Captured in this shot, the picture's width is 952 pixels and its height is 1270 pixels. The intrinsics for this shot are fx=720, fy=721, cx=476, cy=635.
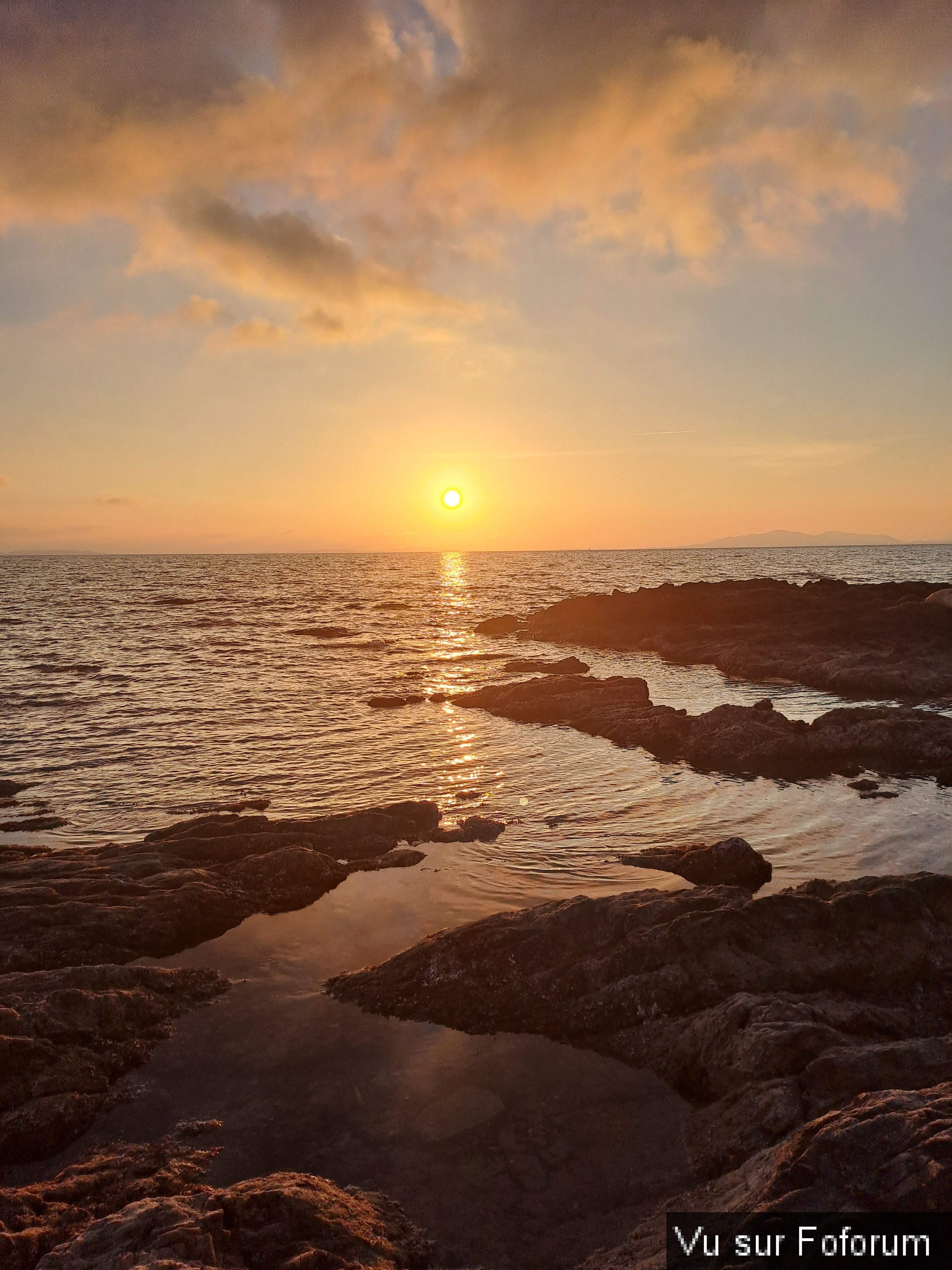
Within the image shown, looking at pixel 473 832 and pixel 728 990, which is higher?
pixel 728 990

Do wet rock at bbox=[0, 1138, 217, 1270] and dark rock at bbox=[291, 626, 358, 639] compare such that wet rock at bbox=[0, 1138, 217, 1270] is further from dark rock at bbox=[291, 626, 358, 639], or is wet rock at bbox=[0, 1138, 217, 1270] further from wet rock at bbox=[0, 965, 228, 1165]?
dark rock at bbox=[291, 626, 358, 639]

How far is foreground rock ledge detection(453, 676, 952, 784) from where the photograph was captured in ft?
67.5

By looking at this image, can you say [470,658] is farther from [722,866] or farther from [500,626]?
[722,866]

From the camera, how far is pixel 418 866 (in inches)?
569

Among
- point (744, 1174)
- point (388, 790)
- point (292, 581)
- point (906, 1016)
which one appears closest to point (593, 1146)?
point (744, 1174)

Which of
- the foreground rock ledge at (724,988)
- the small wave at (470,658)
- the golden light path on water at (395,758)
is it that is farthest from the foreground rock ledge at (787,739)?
the small wave at (470,658)

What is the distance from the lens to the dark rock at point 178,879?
1073cm

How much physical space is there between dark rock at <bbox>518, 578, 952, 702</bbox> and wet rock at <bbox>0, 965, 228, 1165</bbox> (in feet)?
98.2

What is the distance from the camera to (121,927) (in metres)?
11.1

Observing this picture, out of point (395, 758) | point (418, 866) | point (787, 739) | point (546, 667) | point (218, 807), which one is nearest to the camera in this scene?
point (418, 866)

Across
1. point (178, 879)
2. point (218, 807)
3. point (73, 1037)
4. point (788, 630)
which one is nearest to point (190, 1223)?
point (73, 1037)

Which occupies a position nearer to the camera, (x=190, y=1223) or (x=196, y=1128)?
(x=190, y=1223)

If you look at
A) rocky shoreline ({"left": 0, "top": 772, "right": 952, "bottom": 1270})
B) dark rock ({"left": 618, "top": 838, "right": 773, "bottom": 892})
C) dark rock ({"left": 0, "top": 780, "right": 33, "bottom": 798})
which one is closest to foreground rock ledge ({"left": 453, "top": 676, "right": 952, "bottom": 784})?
dark rock ({"left": 618, "top": 838, "right": 773, "bottom": 892})

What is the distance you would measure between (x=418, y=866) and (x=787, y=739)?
1271 cm
